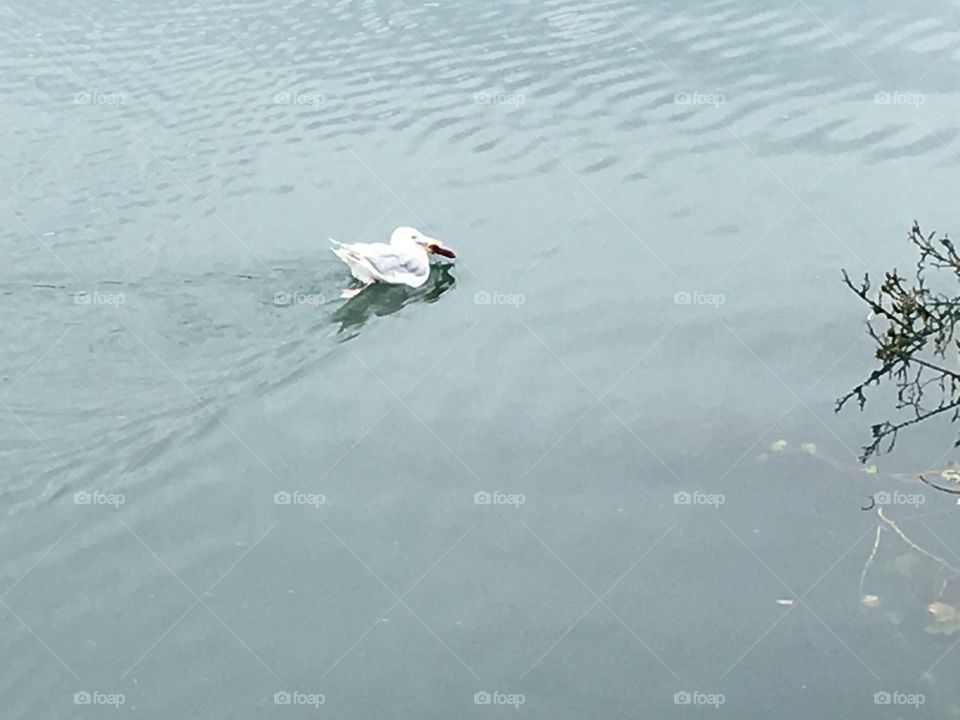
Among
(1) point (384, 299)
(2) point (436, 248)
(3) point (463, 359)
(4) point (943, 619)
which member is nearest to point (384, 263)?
(1) point (384, 299)

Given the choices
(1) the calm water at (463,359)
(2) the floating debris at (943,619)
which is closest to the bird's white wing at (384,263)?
(1) the calm water at (463,359)

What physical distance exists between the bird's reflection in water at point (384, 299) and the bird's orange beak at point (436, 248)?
183mm

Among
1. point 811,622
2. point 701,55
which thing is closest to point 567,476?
point 811,622

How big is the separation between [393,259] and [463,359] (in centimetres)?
133

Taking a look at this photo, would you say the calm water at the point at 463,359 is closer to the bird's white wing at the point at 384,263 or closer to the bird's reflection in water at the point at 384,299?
the bird's reflection in water at the point at 384,299

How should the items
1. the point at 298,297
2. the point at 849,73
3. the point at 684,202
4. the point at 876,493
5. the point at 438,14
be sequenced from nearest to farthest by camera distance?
1. the point at 876,493
2. the point at 298,297
3. the point at 684,202
4. the point at 849,73
5. the point at 438,14

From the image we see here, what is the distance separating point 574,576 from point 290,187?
19.7 feet

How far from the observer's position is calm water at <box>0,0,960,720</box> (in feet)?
31.0

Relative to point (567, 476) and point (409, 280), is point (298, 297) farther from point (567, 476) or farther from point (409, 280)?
point (567, 476)

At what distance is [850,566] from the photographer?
1003 cm

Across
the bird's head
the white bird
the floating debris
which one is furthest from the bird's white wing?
the floating debris

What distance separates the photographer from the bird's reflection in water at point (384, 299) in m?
12.8

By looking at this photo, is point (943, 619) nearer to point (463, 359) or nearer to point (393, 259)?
point (463, 359)

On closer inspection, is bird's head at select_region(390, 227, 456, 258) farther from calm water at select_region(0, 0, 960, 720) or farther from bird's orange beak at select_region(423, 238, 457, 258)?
calm water at select_region(0, 0, 960, 720)
